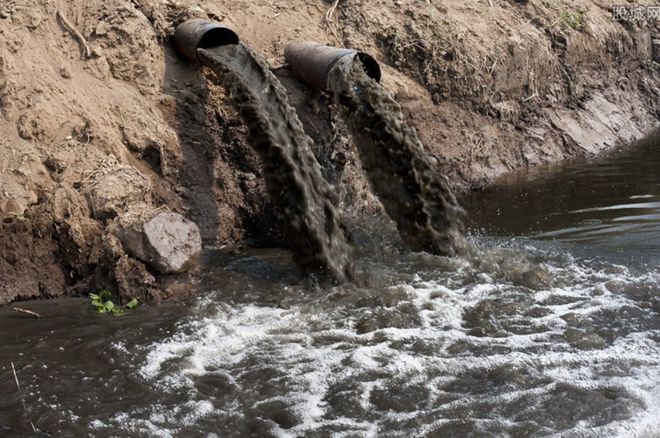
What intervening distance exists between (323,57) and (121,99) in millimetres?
1976

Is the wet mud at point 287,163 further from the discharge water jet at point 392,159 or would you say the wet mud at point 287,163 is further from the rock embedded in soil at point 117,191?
the rock embedded in soil at point 117,191

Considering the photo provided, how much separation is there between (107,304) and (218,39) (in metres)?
3.15

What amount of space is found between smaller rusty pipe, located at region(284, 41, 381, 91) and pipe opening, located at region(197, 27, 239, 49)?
0.74m

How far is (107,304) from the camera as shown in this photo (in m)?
6.12

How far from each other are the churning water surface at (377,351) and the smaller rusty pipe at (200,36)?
2.18m

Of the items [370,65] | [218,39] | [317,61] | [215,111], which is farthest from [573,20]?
[215,111]

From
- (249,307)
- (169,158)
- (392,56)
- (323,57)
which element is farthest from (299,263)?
(392,56)

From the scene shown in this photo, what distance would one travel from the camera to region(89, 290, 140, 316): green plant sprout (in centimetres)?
609

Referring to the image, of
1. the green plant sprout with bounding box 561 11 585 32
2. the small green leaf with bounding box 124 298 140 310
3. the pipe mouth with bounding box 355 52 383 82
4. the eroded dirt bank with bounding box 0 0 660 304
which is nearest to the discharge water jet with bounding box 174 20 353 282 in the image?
the eroded dirt bank with bounding box 0 0 660 304

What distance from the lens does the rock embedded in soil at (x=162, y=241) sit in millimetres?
6355

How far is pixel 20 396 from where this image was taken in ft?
15.7

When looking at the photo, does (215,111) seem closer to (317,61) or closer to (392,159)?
(317,61)

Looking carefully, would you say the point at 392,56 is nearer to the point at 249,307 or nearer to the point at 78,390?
the point at 249,307

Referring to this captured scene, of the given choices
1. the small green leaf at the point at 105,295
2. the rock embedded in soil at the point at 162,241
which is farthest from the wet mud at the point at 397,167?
the small green leaf at the point at 105,295
